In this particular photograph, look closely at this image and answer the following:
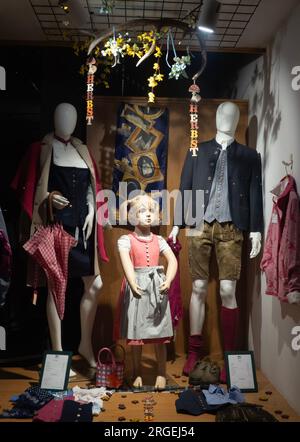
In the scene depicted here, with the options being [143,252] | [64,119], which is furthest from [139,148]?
[143,252]

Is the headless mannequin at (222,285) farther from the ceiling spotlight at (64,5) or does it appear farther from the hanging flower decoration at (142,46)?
the ceiling spotlight at (64,5)

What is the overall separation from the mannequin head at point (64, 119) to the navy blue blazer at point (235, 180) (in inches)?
33.7

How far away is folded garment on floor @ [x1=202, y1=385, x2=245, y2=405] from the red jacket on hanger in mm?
621

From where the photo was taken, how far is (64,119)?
127 inches

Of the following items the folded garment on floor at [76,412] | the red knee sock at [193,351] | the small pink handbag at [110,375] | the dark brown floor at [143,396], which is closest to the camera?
the folded garment on floor at [76,412]

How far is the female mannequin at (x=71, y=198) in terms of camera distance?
316 cm

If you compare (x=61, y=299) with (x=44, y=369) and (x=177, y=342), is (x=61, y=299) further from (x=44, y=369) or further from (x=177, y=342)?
(x=177, y=342)

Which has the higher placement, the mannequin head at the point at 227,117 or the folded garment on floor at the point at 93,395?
the mannequin head at the point at 227,117

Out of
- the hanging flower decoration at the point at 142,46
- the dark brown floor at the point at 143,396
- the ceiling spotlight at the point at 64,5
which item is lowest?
the dark brown floor at the point at 143,396

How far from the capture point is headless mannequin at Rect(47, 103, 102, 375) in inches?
125

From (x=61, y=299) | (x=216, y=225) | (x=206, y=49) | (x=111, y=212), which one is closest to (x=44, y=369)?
(x=61, y=299)

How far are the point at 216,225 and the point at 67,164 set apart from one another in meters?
1.11

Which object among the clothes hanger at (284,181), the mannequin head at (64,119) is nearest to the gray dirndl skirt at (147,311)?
the clothes hanger at (284,181)

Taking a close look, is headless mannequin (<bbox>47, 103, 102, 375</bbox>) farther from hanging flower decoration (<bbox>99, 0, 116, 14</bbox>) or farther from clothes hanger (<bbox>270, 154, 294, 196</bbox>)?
clothes hanger (<bbox>270, 154, 294, 196</bbox>)
